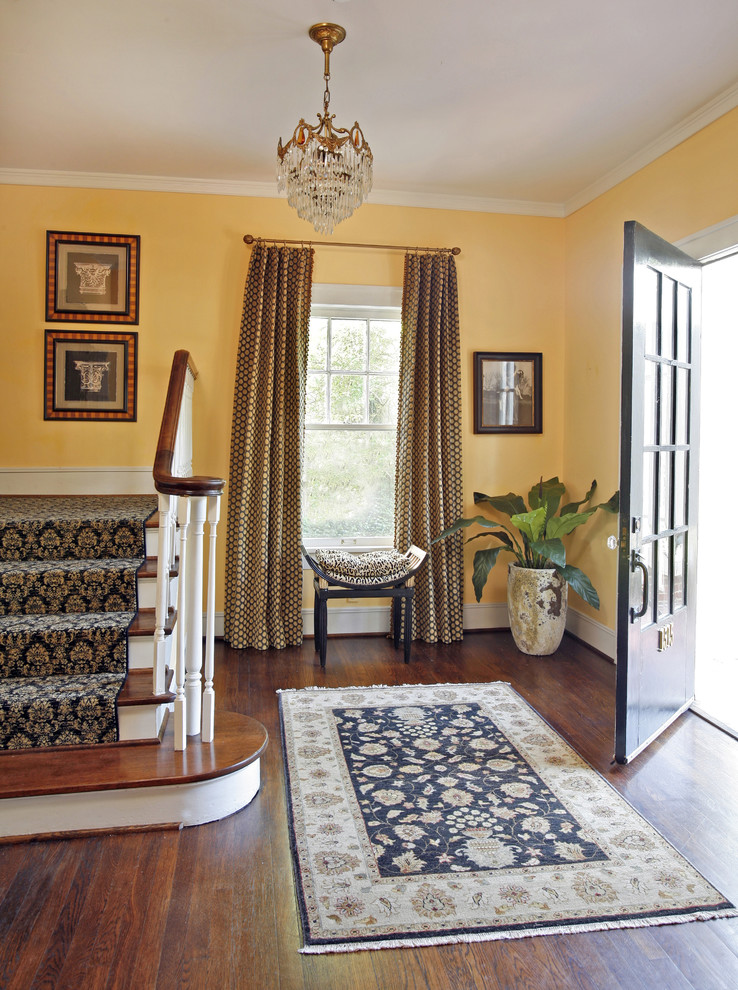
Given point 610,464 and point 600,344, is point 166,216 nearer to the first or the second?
point 600,344

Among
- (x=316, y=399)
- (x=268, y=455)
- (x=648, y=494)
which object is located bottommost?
(x=648, y=494)

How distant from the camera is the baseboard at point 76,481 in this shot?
419cm

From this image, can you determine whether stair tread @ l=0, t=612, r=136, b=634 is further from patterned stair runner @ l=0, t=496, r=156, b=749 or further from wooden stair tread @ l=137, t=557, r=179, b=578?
wooden stair tread @ l=137, t=557, r=179, b=578

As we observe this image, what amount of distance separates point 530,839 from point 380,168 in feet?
11.7

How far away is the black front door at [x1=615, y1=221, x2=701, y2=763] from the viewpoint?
2.70m

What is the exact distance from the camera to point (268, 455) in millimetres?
4281

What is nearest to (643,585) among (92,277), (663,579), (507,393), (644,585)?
(644,585)

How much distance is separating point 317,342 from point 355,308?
327 mm

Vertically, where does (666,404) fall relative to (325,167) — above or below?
below

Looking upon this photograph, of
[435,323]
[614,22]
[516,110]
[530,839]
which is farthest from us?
[435,323]

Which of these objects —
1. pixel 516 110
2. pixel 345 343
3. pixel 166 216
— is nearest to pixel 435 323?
pixel 345 343

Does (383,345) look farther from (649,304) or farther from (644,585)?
(644,585)

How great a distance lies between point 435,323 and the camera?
14.5 feet

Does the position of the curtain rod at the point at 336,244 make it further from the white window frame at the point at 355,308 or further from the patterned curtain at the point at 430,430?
the white window frame at the point at 355,308
